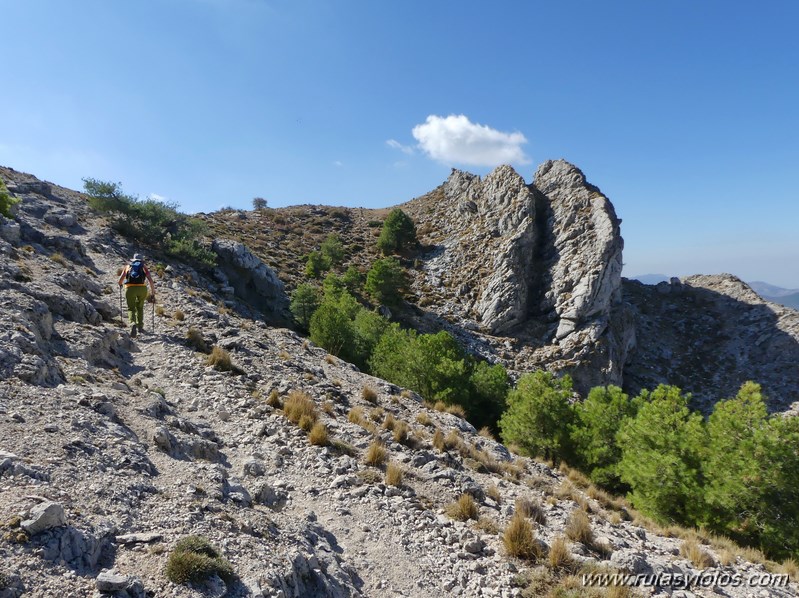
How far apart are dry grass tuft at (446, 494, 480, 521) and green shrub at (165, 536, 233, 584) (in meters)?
4.79

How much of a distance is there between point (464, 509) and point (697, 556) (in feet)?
15.0

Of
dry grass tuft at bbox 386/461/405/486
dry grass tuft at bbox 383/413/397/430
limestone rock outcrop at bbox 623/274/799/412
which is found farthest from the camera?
limestone rock outcrop at bbox 623/274/799/412

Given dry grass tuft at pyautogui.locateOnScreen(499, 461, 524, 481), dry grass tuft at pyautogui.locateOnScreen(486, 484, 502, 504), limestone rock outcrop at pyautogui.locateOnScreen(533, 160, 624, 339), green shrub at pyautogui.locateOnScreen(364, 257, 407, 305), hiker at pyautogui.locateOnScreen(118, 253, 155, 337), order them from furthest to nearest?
green shrub at pyautogui.locateOnScreen(364, 257, 407, 305)
limestone rock outcrop at pyautogui.locateOnScreen(533, 160, 624, 339)
hiker at pyautogui.locateOnScreen(118, 253, 155, 337)
dry grass tuft at pyautogui.locateOnScreen(499, 461, 524, 481)
dry grass tuft at pyautogui.locateOnScreen(486, 484, 502, 504)

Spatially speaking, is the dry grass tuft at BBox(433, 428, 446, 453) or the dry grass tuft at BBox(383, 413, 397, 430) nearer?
the dry grass tuft at BBox(433, 428, 446, 453)

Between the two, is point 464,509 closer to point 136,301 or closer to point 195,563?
point 195,563

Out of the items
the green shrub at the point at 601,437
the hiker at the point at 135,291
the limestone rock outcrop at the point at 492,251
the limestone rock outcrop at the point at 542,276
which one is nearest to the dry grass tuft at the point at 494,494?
the green shrub at the point at 601,437

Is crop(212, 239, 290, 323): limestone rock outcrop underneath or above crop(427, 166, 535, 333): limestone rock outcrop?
underneath

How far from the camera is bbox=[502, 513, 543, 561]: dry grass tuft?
7.28 metres

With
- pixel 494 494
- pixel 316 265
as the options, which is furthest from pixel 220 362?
pixel 316 265

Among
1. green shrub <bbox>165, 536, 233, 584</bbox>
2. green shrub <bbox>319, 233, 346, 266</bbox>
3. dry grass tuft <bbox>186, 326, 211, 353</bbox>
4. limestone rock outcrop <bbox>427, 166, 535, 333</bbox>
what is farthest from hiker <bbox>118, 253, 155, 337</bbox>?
green shrub <bbox>319, 233, 346, 266</bbox>

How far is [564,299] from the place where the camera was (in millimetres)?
53438

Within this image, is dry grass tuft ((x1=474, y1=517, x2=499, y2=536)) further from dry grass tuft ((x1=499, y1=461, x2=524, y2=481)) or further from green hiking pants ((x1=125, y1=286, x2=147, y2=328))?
green hiking pants ((x1=125, y1=286, x2=147, y2=328))

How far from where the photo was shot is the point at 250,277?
42.5 m

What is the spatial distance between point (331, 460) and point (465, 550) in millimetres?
3532
